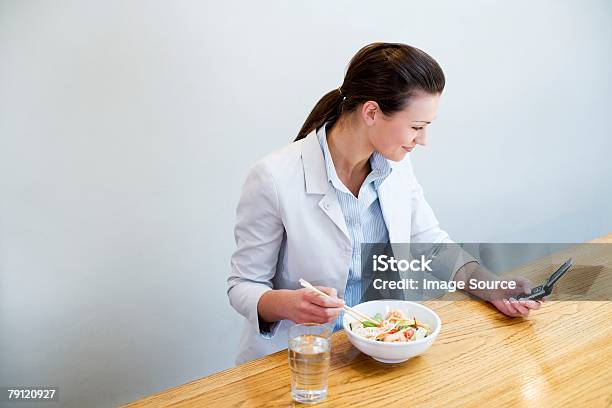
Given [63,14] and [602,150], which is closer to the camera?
[63,14]

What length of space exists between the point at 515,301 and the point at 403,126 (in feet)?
1.68

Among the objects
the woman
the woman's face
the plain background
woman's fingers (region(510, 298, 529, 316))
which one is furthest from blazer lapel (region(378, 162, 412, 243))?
the plain background

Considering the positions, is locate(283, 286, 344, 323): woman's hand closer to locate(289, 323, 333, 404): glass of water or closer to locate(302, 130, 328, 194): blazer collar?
locate(289, 323, 333, 404): glass of water

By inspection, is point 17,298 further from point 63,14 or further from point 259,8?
point 259,8

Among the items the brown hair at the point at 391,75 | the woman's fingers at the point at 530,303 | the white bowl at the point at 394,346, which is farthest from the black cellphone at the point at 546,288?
the brown hair at the point at 391,75

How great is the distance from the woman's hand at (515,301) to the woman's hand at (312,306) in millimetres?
443

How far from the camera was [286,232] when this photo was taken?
1.55 m

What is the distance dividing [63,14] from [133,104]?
0.32 metres

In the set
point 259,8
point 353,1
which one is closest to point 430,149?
point 353,1

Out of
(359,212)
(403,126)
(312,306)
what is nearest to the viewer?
(312,306)

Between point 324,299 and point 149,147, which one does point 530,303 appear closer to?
point 324,299

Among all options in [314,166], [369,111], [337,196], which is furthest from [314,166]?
[369,111]

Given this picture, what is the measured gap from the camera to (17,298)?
1748 mm

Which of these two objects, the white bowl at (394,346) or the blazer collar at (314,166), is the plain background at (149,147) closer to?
the blazer collar at (314,166)
